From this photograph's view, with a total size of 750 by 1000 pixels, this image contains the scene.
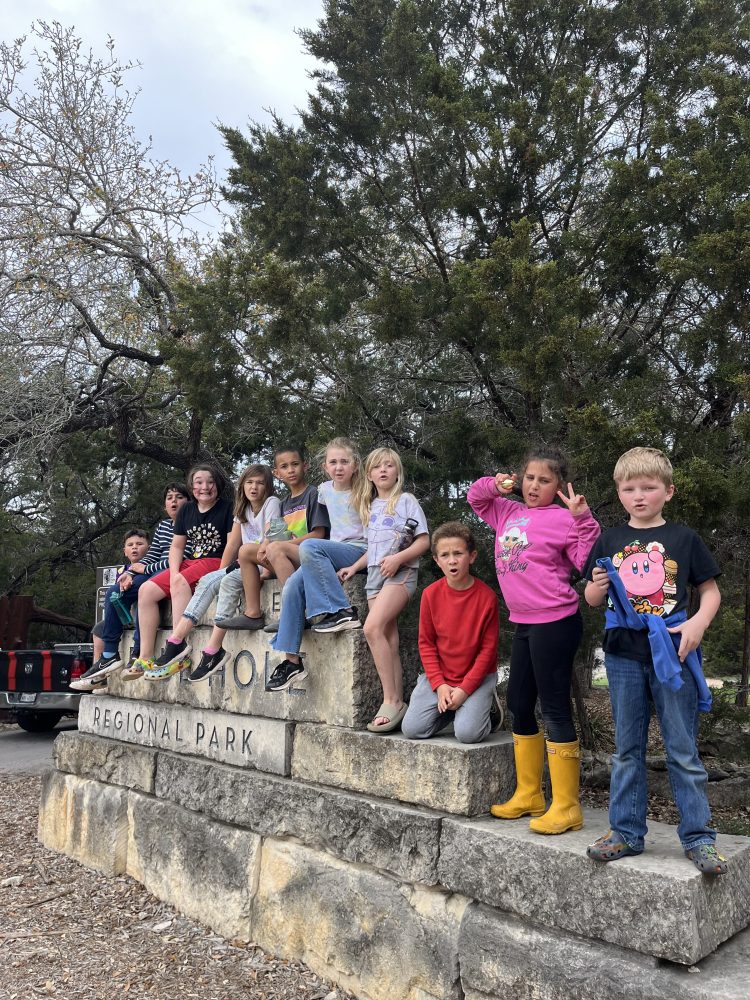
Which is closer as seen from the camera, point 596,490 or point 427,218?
point 596,490

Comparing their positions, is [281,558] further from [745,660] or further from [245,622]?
[745,660]

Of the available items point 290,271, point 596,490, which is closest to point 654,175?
point 596,490

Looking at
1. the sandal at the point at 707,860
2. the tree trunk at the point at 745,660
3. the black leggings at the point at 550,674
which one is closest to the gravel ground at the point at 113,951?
the black leggings at the point at 550,674

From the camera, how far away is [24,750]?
30.8ft

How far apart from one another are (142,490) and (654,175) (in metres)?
9.95

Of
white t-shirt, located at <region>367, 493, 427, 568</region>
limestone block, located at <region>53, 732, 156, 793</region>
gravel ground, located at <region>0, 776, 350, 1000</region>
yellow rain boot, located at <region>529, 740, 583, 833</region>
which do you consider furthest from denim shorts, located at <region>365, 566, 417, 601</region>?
limestone block, located at <region>53, 732, 156, 793</region>

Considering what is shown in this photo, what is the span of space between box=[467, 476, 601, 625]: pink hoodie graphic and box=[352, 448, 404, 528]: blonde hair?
0.76 m

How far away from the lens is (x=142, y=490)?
13.1 m

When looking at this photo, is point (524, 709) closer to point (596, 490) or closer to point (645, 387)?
point (596, 490)

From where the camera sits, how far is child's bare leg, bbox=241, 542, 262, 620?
170 inches

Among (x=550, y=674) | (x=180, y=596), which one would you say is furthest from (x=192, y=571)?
(x=550, y=674)

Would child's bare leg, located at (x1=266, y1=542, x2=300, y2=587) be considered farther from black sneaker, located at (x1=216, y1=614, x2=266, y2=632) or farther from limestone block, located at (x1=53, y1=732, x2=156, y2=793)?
limestone block, located at (x1=53, y1=732, x2=156, y2=793)

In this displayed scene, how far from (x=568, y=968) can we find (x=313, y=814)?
1.44m

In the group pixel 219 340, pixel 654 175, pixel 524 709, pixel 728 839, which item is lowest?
pixel 728 839
